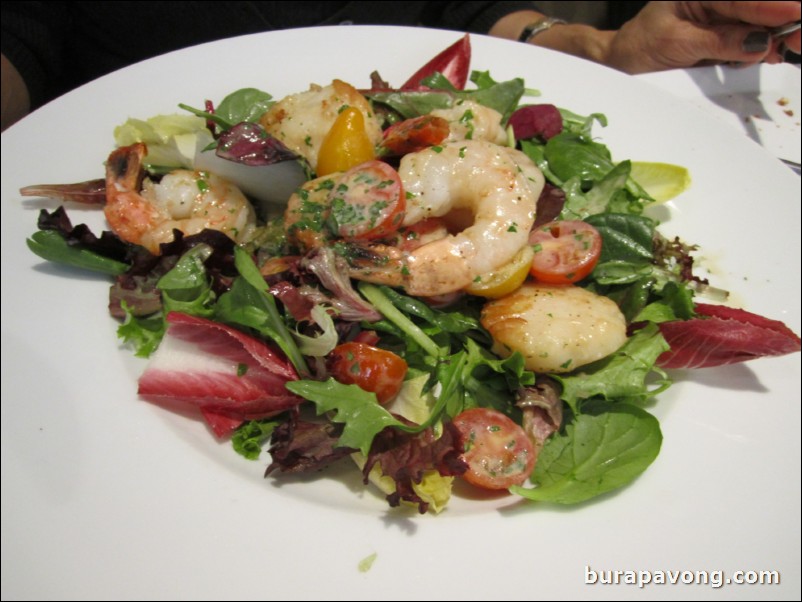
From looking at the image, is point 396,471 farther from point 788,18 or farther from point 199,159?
point 788,18

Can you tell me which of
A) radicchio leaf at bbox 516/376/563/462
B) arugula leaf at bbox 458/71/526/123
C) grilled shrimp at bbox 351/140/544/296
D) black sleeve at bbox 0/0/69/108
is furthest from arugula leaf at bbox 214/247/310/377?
black sleeve at bbox 0/0/69/108

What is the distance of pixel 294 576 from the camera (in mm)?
1711

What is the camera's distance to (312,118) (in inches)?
98.0

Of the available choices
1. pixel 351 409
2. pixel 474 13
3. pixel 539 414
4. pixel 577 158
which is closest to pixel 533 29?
pixel 474 13

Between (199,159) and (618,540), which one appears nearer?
(618,540)

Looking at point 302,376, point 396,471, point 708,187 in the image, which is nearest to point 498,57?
point 708,187

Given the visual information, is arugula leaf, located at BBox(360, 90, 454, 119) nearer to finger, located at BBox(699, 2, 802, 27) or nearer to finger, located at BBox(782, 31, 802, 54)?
finger, located at BBox(699, 2, 802, 27)

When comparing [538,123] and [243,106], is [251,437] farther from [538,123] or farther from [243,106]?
[538,123]

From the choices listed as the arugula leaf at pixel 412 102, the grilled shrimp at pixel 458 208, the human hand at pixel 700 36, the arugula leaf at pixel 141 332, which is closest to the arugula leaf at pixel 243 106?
the arugula leaf at pixel 412 102

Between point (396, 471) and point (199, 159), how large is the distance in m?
1.52

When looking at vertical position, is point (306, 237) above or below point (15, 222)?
above

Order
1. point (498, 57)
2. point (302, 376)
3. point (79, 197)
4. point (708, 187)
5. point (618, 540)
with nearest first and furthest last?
1. point (618, 540)
2. point (302, 376)
3. point (79, 197)
4. point (708, 187)
5. point (498, 57)

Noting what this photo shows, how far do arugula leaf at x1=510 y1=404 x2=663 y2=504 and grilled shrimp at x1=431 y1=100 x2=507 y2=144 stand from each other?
1.26 meters

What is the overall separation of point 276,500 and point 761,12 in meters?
4.03
